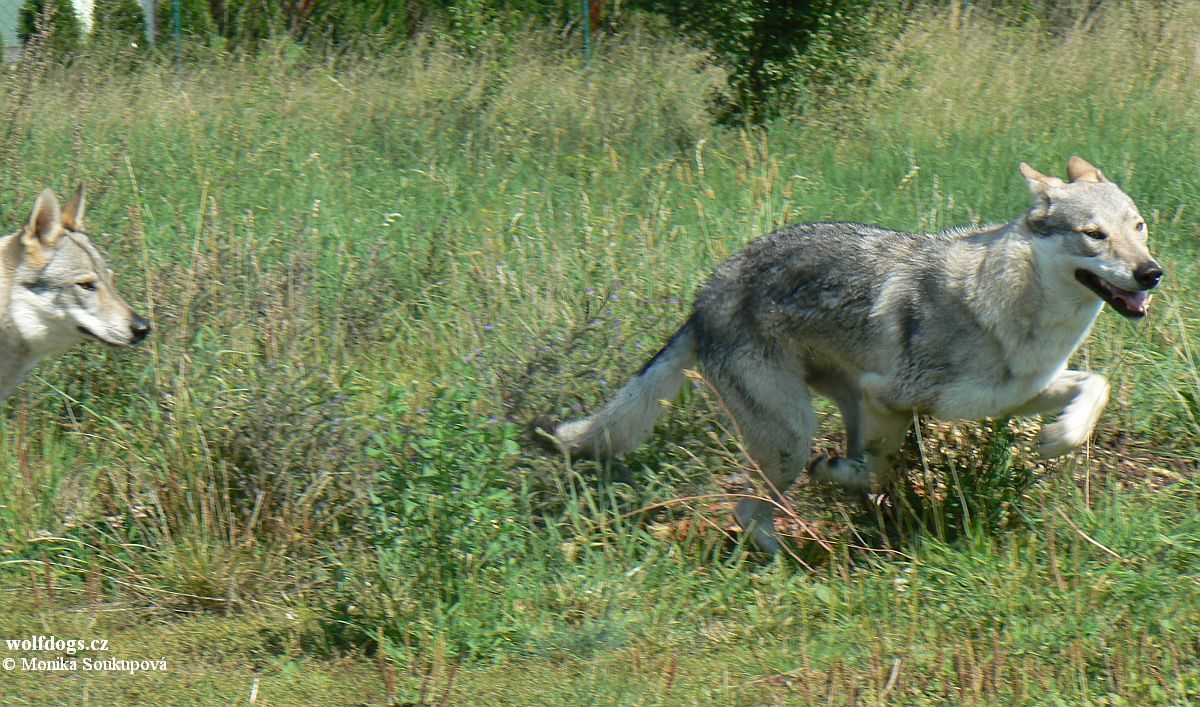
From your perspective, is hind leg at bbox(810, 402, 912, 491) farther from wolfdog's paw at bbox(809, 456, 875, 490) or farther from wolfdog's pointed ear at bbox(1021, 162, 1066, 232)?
wolfdog's pointed ear at bbox(1021, 162, 1066, 232)

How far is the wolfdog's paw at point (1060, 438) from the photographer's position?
431 centimetres

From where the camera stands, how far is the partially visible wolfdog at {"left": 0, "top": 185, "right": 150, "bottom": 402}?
5270mm

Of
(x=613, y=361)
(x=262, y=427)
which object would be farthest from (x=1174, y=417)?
(x=262, y=427)

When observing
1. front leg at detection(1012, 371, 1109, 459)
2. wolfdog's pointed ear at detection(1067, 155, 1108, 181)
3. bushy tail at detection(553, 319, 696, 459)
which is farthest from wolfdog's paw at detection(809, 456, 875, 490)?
wolfdog's pointed ear at detection(1067, 155, 1108, 181)

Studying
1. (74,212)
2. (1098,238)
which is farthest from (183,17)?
(1098,238)

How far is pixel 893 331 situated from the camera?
184 inches

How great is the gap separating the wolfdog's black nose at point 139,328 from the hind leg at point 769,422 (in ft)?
8.98

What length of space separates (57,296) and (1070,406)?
4533 mm

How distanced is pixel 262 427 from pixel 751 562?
2209mm

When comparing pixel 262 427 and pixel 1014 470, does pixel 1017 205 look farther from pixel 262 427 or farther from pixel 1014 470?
pixel 262 427

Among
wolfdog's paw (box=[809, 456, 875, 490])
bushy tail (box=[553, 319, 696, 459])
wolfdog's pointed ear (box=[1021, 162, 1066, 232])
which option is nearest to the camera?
wolfdog's pointed ear (box=[1021, 162, 1066, 232])

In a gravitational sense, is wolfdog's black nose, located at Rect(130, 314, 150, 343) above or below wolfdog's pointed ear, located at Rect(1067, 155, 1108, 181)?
below

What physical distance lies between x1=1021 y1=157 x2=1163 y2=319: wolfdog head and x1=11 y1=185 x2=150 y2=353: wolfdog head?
13.3 feet

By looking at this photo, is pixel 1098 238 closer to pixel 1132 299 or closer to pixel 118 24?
pixel 1132 299
